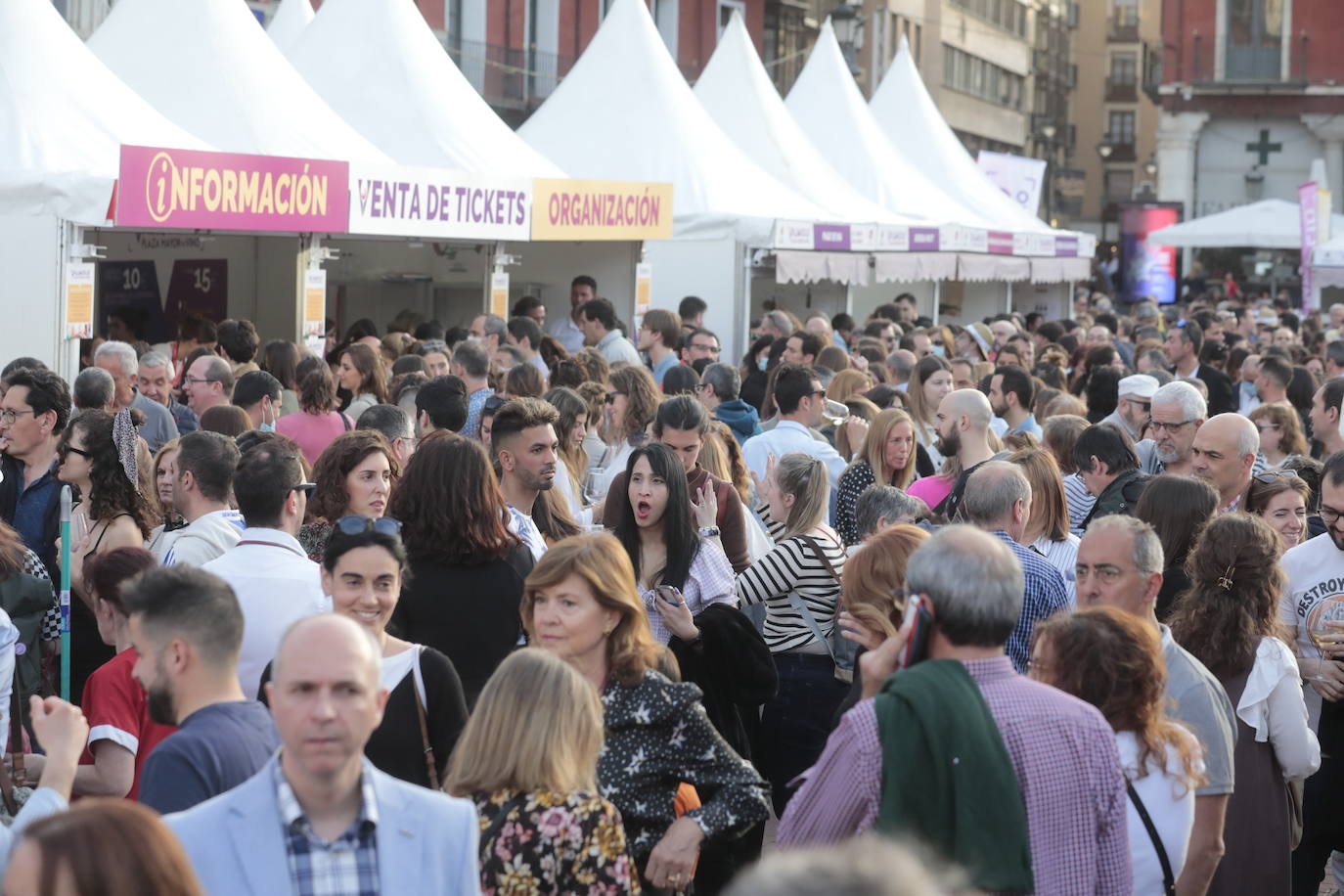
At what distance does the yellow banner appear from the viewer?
15.1 metres

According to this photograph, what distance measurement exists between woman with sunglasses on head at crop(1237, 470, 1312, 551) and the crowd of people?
A: 0.02 meters

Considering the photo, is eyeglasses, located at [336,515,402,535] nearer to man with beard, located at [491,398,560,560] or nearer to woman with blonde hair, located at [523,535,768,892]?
woman with blonde hair, located at [523,535,768,892]

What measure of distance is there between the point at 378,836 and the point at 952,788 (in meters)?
1.05

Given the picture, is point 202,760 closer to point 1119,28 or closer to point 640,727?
point 640,727

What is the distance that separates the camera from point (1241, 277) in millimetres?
47938

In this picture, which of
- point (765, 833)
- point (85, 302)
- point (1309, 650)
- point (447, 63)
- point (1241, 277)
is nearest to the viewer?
point (1309, 650)

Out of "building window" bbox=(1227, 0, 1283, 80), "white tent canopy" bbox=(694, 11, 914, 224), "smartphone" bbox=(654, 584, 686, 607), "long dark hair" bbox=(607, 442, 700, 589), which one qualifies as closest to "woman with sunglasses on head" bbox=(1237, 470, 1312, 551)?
"long dark hair" bbox=(607, 442, 700, 589)

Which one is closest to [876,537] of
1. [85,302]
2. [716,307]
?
[85,302]

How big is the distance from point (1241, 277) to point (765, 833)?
4401cm

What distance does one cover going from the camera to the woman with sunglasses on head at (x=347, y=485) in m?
5.53

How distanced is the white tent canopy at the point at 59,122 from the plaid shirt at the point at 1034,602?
7024 millimetres

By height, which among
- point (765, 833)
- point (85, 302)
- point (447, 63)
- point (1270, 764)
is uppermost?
point (447, 63)

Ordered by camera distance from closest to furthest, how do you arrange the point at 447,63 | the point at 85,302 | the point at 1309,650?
the point at 1309,650 < the point at 85,302 < the point at 447,63

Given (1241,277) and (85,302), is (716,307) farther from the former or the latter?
(1241,277)
